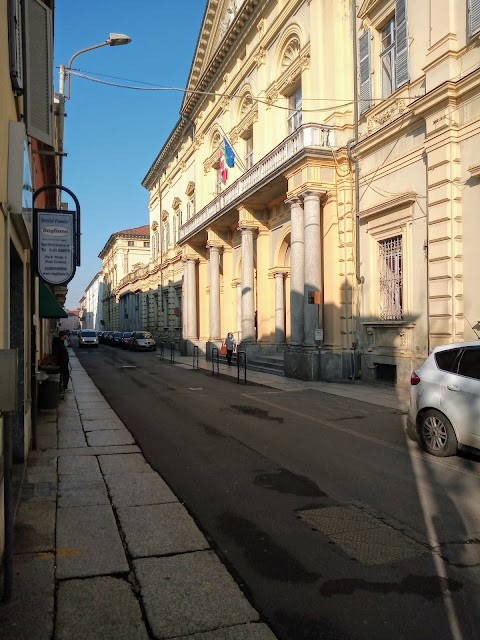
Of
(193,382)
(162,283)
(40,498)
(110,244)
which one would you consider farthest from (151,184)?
(40,498)

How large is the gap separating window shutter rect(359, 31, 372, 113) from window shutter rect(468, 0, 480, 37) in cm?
430

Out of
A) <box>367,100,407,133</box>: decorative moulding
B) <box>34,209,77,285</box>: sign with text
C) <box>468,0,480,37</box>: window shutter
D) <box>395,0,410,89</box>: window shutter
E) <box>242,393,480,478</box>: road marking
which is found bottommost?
<box>242,393,480,478</box>: road marking

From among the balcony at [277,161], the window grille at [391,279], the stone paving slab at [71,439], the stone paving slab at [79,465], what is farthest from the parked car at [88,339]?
the stone paving slab at [79,465]

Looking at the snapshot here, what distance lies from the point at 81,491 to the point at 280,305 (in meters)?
18.2

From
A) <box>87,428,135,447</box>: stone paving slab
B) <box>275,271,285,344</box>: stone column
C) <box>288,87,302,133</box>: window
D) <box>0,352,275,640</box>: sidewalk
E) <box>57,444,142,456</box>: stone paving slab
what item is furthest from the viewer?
<box>275,271,285,344</box>: stone column

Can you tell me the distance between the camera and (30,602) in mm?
3395

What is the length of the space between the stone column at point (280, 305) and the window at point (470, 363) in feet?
53.7

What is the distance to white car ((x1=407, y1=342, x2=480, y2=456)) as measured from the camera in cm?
677

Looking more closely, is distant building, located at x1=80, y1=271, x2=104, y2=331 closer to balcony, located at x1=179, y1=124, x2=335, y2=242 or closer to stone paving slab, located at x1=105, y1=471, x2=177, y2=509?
balcony, located at x1=179, y1=124, x2=335, y2=242

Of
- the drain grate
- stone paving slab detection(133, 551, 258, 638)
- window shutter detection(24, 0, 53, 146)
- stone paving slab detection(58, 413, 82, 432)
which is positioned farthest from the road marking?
window shutter detection(24, 0, 53, 146)

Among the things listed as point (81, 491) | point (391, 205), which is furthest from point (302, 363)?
point (81, 491)

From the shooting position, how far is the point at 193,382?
17797 millimetres

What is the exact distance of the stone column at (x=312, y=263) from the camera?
57.4 feet

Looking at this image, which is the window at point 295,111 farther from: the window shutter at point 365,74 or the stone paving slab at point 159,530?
the stone paving slab at point 159,530
